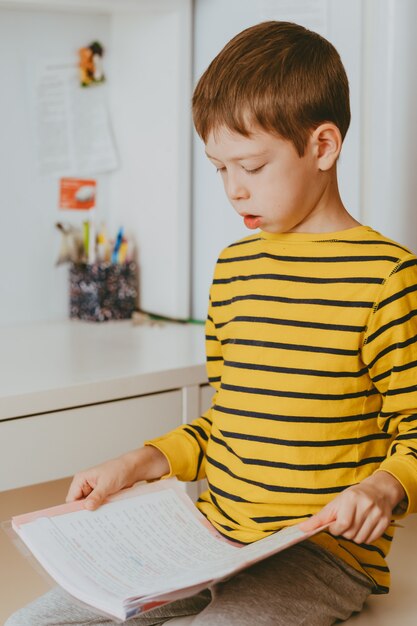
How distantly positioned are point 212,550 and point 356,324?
0.88ft

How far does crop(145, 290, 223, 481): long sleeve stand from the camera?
3.39 feet

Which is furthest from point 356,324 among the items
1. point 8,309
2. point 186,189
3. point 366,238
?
point 8,309

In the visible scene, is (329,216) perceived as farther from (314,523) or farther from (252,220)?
(314,523)

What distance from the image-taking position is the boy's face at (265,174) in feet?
2.95

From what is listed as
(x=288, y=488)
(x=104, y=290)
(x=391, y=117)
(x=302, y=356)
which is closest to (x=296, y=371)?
(x=302, y=356)

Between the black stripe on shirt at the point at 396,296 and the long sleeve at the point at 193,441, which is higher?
the black stripe on shirt at the point at 396,296

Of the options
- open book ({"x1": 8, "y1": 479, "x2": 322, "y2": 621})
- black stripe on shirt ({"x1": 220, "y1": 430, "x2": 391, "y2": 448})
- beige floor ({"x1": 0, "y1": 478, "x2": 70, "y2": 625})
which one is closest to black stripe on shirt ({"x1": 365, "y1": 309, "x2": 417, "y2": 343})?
black stripe on shirt ({"x1": 220, "y1": 430, "x2": 391, "y2": 448})

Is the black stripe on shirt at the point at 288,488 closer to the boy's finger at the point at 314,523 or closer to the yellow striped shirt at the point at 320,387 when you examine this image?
Answer: the yellow striped shirt at the point at 320,387

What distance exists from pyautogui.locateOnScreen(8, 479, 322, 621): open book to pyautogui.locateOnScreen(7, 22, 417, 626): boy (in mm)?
31

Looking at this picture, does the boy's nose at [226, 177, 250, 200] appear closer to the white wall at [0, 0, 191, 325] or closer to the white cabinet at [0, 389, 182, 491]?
the white cabinet at [0, 389, 182, 491]

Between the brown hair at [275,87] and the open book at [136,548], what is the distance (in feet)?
1.30

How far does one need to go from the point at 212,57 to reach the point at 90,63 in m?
0.28

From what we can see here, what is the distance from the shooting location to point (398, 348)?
89 cm

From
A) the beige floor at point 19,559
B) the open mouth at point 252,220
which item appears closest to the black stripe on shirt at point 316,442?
the open mouth at point 252,220
